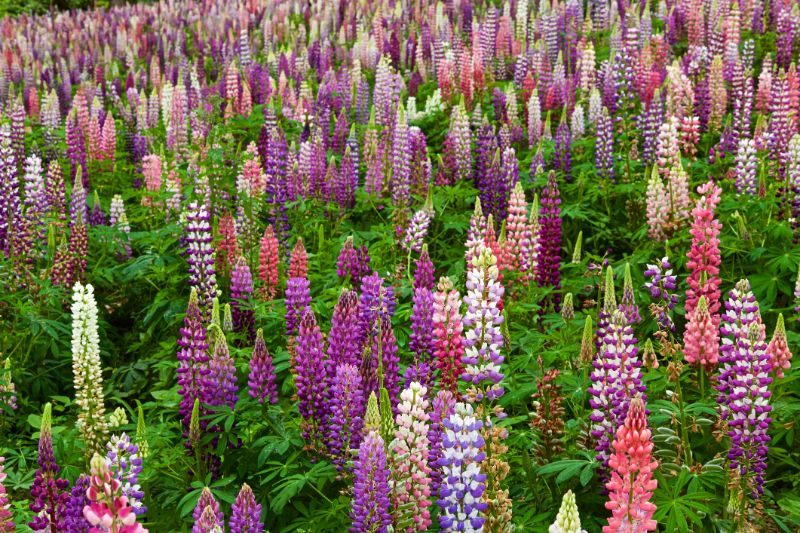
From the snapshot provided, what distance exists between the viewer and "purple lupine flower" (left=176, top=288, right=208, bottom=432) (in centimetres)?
489

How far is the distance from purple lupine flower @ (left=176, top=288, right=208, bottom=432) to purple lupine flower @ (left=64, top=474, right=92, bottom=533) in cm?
93

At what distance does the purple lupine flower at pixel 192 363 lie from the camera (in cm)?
489

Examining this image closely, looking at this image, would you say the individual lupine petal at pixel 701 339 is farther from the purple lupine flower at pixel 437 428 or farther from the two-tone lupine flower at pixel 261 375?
the two-tone lupine flower at pixel 261 375

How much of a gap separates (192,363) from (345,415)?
3.43 ft

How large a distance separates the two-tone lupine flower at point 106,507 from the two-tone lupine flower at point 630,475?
1.65 meters

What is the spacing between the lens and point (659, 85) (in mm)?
9820

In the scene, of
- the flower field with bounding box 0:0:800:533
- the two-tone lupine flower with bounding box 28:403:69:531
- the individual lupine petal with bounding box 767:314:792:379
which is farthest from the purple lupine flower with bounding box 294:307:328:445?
the individual lupine petal with bounding box 767:314:792:379

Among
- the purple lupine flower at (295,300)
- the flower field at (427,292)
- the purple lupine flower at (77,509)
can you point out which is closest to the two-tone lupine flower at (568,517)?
the flower field at (427,292)

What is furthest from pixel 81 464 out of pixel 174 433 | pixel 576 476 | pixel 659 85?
pixel 659 85

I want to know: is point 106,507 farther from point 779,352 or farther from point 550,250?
point 550,250

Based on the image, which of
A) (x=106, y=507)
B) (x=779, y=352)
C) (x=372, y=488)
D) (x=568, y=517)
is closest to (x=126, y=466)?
(x=372, y=488)

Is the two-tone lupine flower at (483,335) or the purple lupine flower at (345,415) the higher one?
the two-tone lupine flower at (483,335)

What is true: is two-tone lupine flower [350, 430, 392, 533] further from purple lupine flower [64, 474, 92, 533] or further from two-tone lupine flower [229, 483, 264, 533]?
purple lupine flower [64, 474, 92, 533]

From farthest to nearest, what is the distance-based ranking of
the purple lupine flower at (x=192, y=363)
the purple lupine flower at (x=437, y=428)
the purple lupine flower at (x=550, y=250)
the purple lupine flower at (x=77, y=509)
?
1. the purple lupine flower at (x=550, y=250)
2. the purple lupine flower at (x=192, y=363)
3. the purple lupine flower at (x=437, y=428)
4. the purple lupine flower at (x=77, y=509)
